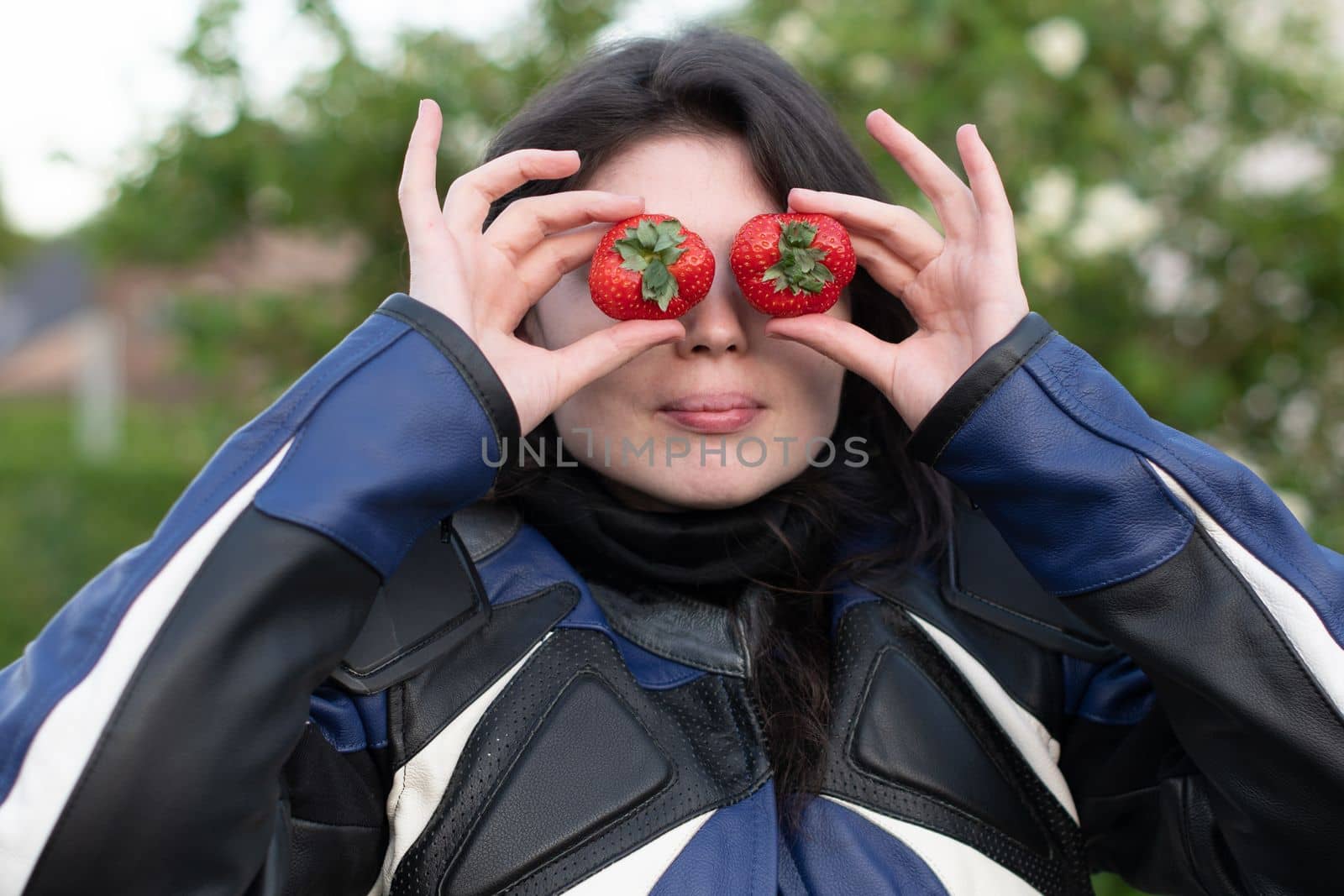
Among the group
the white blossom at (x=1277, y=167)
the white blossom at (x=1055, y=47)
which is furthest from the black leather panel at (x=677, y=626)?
the white blossom at (x=1277, y=167)

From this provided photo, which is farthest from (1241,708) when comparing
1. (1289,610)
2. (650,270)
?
(650,270)

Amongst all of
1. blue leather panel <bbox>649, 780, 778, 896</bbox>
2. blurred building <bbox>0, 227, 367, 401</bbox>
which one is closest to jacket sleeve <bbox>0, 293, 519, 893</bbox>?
blue leather panel <bbox>649, 780, 778, 896</bbox>

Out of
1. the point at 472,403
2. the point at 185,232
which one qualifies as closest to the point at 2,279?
the point at 185,232

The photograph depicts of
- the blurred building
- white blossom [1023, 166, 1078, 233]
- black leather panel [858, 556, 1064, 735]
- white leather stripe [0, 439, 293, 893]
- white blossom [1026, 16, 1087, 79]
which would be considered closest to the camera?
white leather stripe [0, 439, 293, 893]

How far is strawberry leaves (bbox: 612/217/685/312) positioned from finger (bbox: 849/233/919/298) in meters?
0.29

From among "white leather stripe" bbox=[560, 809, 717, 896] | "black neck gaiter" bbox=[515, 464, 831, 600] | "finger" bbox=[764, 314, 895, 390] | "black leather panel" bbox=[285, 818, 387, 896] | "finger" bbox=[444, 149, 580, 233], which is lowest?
"white leather stripe" bbox=[560, 809, 717, 896]

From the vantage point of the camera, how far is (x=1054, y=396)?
1317 mm

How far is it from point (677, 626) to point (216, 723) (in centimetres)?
64

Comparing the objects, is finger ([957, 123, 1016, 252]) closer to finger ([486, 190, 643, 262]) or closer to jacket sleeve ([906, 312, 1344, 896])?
jacket sleeve ([906, 312, 1344, 896])

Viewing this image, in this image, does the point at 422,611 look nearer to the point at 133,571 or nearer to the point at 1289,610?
the point at 133,571

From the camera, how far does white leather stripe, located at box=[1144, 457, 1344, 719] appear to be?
1.26 m

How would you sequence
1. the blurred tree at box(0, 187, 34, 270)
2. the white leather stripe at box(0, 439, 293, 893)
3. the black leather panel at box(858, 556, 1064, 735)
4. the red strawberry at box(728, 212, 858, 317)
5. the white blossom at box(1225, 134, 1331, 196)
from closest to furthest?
1. the white leather stripe at box(0, 439, 293, 893)
2. the red strawberry at box(728, 212, 858, 317)
3. the black leather panel at box(858, 556, 1064, 735)
4. the white blossom at box(1225, 134, 1331, 196)
5. the blurred tree at box(0, 187, 34, 270)

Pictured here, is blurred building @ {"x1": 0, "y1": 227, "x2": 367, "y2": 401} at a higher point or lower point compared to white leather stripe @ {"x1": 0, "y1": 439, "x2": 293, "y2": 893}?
higher

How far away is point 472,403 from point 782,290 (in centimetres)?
42
